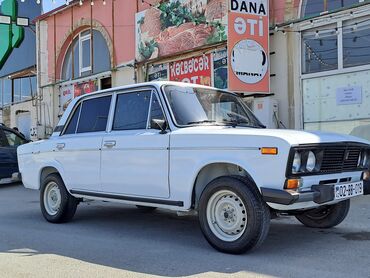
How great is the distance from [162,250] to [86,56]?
1522 centimetres

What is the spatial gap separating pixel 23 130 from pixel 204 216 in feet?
63.5

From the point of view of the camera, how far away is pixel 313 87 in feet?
38.4

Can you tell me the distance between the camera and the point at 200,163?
546cm

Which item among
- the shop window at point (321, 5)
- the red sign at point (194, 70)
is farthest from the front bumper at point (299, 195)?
the red sign at point (194, 70)

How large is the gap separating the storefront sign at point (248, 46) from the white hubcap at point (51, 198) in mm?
5154

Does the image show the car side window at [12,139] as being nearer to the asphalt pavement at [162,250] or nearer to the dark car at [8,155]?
the dark car at [8,155]

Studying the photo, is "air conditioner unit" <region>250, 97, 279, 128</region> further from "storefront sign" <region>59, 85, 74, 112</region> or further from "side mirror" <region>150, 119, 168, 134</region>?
"storefront sign" <region>59, 85, 74, 112</region>

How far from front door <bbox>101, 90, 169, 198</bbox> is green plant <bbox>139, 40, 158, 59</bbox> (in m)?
9.28

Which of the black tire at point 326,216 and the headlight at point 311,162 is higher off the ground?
the headlight at point 311,162

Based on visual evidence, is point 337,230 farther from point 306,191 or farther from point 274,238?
point 306,191

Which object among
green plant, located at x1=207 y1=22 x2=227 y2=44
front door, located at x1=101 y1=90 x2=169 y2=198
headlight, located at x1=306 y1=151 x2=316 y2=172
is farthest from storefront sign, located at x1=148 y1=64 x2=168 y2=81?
headlight, located at x1=306 y1=151 x2=316 y2=172

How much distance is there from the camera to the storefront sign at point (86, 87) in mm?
18875

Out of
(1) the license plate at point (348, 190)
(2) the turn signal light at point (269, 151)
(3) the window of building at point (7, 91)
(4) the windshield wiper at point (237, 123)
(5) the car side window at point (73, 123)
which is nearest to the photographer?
(2) the turn signal light at point (269, 151)

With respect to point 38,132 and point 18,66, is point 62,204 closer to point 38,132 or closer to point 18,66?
point 38,132
